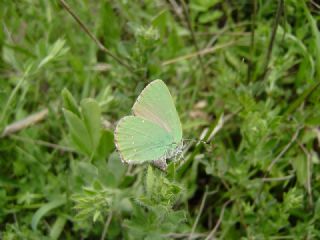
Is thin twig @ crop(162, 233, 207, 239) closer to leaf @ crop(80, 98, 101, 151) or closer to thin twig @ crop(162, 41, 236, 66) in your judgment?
leaf @ crop(80, 98, 101, 151)

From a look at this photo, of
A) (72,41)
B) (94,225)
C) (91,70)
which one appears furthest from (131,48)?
(94,225)

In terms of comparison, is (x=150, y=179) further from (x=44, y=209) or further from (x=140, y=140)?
(x=44, y=209)

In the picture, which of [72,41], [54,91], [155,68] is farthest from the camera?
[72,41]

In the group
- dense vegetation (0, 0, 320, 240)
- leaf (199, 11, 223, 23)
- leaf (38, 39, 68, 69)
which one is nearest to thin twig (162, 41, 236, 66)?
dense vegetation (0, 0, 320, 240)

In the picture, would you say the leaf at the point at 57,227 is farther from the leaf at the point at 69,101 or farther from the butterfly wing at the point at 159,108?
the butterfly wing at the point at 159,108

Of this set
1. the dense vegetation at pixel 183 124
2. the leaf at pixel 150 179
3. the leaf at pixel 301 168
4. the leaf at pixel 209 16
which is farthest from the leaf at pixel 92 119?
the leaf at pixel 209 16

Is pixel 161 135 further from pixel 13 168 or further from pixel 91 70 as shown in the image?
pixel 91 70
